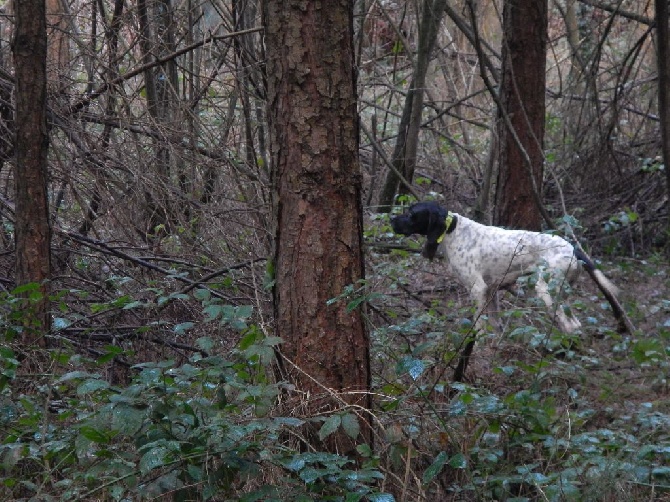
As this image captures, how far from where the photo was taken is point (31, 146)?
4344 millimetres

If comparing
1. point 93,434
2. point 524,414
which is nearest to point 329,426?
point 93,434

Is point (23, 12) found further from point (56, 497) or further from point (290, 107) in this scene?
point (56, 497)

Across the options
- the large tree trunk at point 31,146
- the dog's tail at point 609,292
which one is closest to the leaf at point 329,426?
the large tree trunk at point 31,146

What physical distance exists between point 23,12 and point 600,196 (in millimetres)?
7192

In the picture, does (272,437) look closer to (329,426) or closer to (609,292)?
(329,426)

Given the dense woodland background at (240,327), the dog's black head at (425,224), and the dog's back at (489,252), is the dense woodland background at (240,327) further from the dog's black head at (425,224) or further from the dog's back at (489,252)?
the dog's back at (489,252)

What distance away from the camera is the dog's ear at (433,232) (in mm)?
7645

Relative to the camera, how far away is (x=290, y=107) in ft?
11.4

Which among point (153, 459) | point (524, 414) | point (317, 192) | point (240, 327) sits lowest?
point (524, 414)

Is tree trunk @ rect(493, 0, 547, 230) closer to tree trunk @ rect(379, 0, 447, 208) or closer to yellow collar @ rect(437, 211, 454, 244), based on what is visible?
tree trunk @ rect(379, 0, 447, 208)

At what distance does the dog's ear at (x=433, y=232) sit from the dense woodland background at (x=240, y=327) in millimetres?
111

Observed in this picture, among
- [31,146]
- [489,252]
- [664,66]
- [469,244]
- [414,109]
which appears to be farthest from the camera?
[414,109]

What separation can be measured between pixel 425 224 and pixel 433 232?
0.11 meters

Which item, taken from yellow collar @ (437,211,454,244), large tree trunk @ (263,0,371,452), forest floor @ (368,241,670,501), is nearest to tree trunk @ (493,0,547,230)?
yellow collar @ (437,211,454,244)
